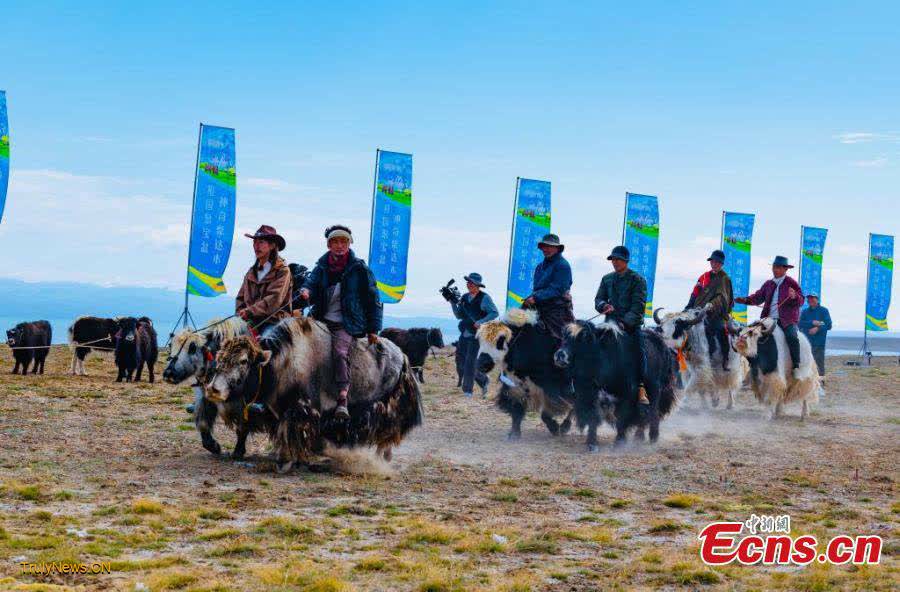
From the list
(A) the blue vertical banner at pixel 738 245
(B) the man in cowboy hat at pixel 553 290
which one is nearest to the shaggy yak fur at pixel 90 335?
(B) the man in cowboy hat at pixel 553 290

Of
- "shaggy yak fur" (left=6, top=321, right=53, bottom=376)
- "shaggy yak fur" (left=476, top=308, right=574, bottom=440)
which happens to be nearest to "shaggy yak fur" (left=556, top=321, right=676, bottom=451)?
"shaggy yak fur" (left=476, top=308, right=574, bottom=440)

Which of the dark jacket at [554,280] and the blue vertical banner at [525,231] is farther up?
the blue vertical banner at [525,231]

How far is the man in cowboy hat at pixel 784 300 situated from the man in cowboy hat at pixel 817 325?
5.25m

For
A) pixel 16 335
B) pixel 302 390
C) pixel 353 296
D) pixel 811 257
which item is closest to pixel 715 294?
pixel 353 296

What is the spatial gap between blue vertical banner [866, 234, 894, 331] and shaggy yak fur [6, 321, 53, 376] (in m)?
24.9

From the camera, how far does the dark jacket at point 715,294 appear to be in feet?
40.7

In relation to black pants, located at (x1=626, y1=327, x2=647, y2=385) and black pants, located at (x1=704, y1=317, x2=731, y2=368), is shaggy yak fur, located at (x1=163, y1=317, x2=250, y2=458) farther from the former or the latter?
black pants, located at (x1=704, y1=317, x2=731, y2=368)

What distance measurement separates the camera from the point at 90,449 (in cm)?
827

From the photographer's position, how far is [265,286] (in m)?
7.98

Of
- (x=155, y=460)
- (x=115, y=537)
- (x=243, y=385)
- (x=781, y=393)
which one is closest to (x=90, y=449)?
(x=155, y=460)

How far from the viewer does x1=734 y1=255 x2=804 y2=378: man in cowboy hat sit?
1295 cm

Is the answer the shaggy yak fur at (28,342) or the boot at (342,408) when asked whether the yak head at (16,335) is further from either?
the boot at (342,408)

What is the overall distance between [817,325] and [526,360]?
10163 mm

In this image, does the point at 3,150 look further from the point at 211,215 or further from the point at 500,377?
the point at 500,377
